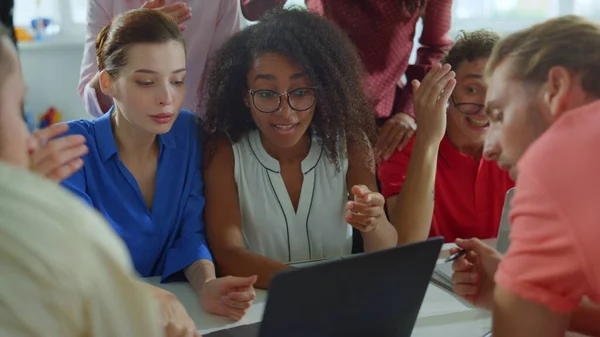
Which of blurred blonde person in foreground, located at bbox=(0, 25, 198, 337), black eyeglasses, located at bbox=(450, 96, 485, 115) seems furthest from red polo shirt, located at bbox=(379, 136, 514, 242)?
blurred blonde person in foreground, located at bbox=(0, 25, 198, 337)

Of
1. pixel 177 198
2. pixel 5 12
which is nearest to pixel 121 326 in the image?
pixel 177 198

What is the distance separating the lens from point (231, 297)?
1185 millimetres

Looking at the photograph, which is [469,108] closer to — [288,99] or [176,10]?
[288,99]

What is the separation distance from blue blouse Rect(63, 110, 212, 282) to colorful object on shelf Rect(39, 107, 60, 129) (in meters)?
2.01

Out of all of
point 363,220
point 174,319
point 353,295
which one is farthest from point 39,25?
point 353,295

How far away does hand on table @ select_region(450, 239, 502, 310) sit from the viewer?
1.20 m

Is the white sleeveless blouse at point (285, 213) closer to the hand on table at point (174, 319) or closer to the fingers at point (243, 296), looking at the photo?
the fingers at point (243, 296)

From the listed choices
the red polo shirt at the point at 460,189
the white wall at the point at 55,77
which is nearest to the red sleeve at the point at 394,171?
the red polo shirt at the point at 460,189

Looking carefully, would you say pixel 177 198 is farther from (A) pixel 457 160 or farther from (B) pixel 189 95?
(A) pixel 457 160

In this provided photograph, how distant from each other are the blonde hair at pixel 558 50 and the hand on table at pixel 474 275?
1.45ft

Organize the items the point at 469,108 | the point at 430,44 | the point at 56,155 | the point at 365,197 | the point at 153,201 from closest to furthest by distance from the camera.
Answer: the point at 56,155 → the point at 365,197 → the point at 153,201 → the point at 469,108 → the point at 430,44

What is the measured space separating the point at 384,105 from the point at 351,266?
1.16 metres

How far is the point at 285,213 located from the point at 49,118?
2209 millimetres

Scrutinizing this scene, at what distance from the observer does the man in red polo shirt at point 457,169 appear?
5.35 feet
